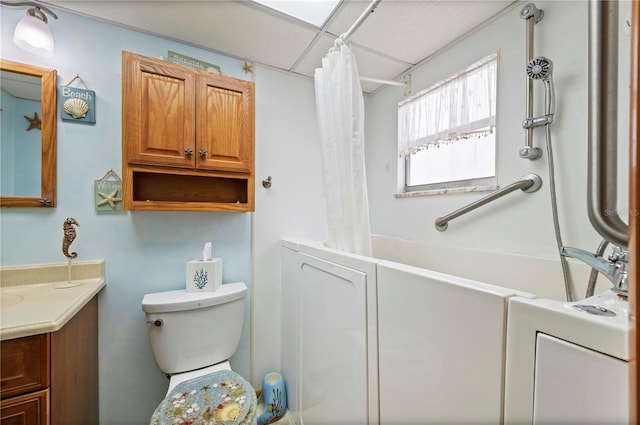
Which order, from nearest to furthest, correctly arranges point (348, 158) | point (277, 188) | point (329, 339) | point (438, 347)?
1. point (438, 347)
2. point (329, 339)
3. point (348, 158)
4. point (277, 188)

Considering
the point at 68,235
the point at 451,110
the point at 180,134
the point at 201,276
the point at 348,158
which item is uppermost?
the point at 451,110

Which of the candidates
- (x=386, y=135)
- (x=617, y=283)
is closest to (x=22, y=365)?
(x=617, y=283)

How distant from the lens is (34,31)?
3.59 feet

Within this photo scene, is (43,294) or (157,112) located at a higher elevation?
(157,112)

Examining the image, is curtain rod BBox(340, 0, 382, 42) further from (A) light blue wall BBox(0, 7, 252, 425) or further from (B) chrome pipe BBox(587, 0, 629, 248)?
(A) light blue wall BBox(0, 7, 252, 425)

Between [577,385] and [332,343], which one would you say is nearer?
[577,385]

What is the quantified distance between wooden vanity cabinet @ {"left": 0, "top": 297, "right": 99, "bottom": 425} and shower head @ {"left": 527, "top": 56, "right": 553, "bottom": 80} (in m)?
2.04

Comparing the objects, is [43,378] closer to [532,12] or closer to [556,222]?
[556,222]

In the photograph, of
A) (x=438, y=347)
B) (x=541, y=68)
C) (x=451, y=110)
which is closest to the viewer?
(x=438, y=347)

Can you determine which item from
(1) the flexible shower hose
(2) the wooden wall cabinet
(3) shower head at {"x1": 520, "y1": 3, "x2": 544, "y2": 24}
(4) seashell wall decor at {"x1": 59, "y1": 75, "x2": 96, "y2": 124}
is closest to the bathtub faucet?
(1) the flexible shower hose

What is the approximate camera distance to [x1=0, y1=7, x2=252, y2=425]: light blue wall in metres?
1.18

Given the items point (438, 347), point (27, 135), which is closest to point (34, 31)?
point (27, 135)

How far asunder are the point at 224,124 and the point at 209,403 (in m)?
1.32

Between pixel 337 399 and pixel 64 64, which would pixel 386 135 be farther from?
pixel 64 64
